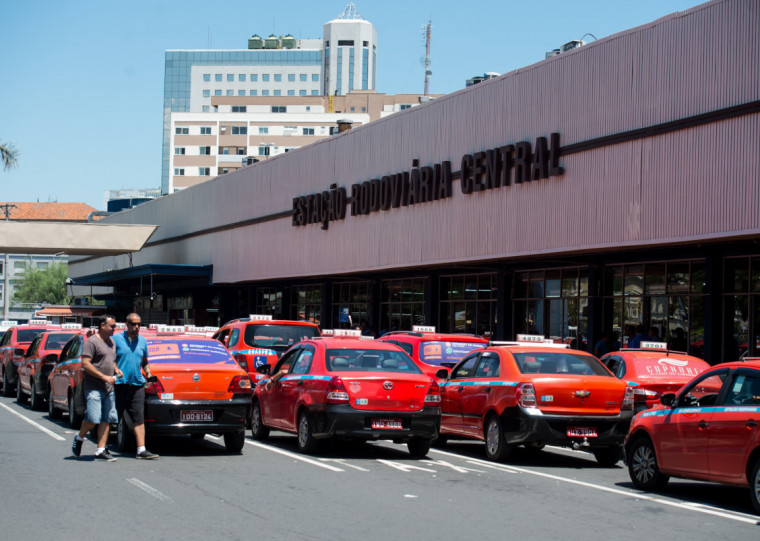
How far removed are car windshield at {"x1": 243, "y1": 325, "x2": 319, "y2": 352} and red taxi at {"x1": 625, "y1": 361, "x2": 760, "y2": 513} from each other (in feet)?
30.4

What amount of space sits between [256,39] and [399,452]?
16152cm

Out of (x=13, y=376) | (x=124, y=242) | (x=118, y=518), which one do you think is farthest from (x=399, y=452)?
(x=124, y=242)

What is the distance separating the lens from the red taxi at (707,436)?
10.6 meters

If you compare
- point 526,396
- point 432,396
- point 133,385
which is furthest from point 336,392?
point 133,385

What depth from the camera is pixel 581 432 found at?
14492 millimetres

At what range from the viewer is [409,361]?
15578 millimetres

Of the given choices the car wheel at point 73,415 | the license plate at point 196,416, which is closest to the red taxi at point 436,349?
the license plate at point 196,416

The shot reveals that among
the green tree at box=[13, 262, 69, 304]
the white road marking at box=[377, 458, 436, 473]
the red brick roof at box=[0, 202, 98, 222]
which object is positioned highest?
the red brick roof at box=[0, 202, 98, 222]

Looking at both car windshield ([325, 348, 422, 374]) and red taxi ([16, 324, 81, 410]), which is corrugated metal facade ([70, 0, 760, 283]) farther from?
red taxi ([16, 324, 81, 410])

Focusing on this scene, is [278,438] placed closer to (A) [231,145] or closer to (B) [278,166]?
(B) [278,166]

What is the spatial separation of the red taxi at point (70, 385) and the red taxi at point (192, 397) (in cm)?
261

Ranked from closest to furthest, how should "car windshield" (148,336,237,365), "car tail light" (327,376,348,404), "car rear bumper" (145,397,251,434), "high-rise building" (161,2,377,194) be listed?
1. "car rear bumper" (145,397,251,434)
2. "car tail light" (327,376,348,404)
3. "car windshield" (148,336,237,365)
4. "high-rise building" (161,2,377,194)

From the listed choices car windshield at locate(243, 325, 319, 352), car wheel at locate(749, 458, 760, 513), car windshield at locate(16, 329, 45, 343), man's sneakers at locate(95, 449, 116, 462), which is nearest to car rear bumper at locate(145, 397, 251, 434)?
man's sneakers at locate(95, 449, 116, 462)

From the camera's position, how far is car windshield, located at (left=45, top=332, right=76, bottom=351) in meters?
23.7
